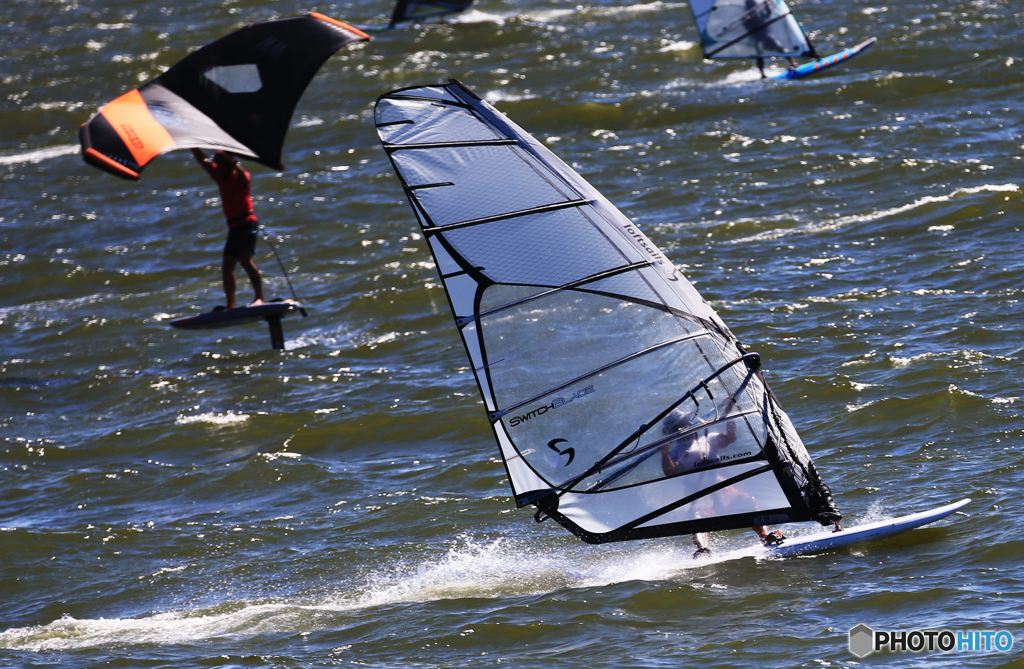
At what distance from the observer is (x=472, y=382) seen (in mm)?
11289

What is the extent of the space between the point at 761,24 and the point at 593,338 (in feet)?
46.4

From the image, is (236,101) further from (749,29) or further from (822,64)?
(749,29)

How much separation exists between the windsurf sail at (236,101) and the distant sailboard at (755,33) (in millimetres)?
10500

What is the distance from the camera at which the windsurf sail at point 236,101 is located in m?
10.9

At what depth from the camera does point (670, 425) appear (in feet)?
23.2

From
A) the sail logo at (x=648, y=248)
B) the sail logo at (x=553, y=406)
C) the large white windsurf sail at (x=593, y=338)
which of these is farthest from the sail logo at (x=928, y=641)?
the sail logo at (x=648, y=248)

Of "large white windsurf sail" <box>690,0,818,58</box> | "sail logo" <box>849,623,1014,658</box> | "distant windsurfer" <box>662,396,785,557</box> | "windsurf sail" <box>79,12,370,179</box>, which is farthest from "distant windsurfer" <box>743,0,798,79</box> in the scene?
"sail logo" <box>849,623,1014,658</box>

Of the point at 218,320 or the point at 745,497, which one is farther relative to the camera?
the point at 218,320

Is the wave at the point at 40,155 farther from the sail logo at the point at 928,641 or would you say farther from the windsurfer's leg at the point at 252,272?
the sail logo at the point at 928,641

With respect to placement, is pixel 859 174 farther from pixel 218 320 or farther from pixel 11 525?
pixel 11 525

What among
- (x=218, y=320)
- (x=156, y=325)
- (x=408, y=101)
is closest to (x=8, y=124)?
(x=156, y=325)

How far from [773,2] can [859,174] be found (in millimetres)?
5679

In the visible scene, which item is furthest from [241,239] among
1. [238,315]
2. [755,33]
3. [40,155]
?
[40,155]

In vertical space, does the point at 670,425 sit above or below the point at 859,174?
above
